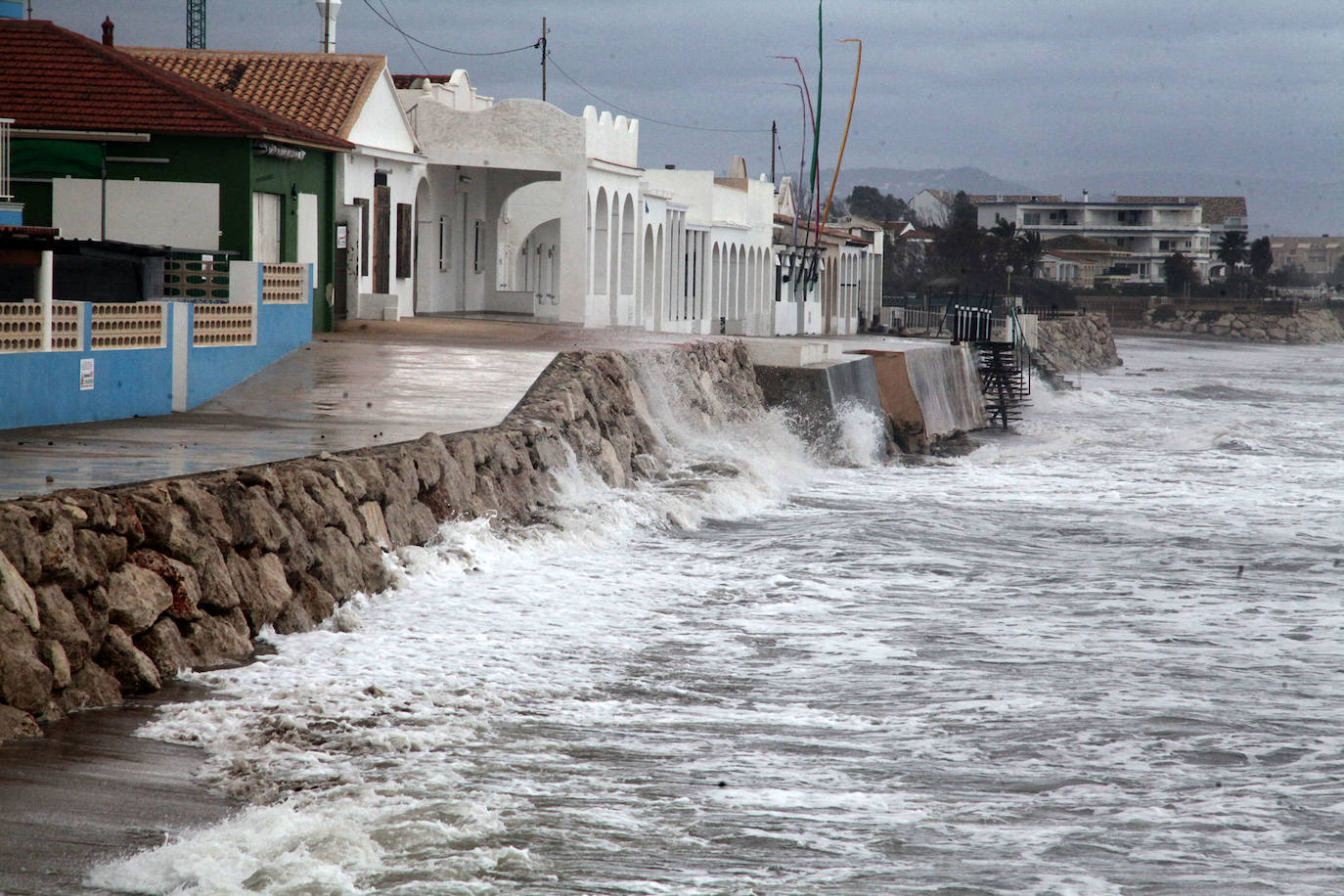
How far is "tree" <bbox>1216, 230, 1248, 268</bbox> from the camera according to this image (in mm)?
123312

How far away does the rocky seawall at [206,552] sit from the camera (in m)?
8.30

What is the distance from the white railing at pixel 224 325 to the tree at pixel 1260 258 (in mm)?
117021

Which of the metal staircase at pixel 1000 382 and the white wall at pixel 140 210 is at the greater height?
the white wall at pixel 140 210

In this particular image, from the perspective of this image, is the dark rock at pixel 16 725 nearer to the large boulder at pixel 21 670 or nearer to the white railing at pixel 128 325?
the large boulder at pixel 21 670

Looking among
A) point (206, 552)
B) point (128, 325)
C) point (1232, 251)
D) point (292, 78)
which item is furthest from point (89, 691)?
point (1232, 251)

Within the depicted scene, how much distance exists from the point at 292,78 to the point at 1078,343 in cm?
4589

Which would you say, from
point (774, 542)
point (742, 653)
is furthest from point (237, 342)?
point (742, 653)

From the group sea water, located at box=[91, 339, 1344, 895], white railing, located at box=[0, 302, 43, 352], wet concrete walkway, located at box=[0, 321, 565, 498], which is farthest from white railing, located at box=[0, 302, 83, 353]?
sea water, located at box=[91, 339, 1344, 895]

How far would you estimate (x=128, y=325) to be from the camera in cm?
1489

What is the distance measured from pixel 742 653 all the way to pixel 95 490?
4.48 metres

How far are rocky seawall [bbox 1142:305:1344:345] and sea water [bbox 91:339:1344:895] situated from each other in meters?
87.0

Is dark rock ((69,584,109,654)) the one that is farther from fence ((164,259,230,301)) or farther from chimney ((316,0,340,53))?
chimney ((316,0,340,53))

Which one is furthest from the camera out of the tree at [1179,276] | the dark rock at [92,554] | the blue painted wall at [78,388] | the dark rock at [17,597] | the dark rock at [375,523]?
the tree at [1179,276]

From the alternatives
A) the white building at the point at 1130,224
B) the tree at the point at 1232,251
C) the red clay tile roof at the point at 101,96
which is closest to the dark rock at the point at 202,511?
the red clay tile roof at the point at 101,96
